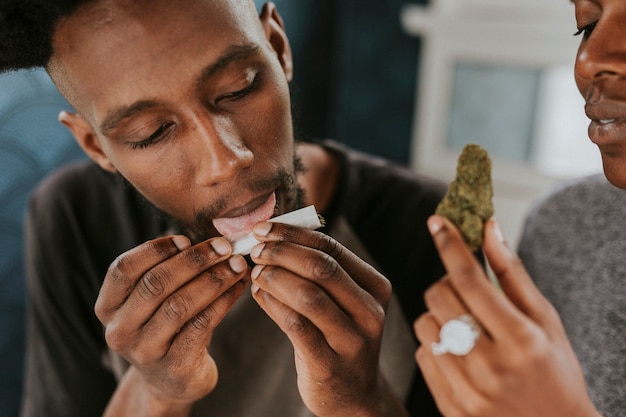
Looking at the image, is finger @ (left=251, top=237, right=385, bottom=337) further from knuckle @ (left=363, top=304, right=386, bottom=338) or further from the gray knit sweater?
the gray knit sweater

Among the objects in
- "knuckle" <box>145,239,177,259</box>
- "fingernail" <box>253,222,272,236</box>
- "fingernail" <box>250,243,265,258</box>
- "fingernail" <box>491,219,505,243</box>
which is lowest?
"knuckle" <box>145,239,177,259</box>

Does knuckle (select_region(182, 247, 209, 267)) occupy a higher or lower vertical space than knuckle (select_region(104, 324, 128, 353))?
higher

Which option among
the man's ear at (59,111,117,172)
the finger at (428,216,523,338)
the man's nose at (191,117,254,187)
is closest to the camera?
the finger at (428,216,523,338)

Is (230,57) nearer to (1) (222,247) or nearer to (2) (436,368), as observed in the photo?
(1) (222,247)

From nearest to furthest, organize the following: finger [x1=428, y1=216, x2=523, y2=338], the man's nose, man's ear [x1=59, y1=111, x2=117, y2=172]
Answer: finger [x1=428, y1=216, x2=523, y2=338] → the man's nose → man's ear [x1=59, y1=111, x2=117, y2=172]

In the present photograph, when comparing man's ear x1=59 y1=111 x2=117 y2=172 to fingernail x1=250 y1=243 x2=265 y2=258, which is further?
man's ear x1=59 y1=111 x2=117 y2=172

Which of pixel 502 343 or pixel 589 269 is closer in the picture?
pixel 502 343

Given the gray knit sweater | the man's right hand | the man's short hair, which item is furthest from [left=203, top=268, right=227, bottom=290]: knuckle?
the gray knit sweater

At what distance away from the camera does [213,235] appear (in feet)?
1.70

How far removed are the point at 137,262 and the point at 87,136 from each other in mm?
199

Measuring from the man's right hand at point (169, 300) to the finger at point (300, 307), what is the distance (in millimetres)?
26

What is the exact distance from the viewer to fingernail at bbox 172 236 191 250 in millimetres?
458

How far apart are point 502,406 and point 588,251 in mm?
430

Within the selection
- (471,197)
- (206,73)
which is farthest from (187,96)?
(471,197)
